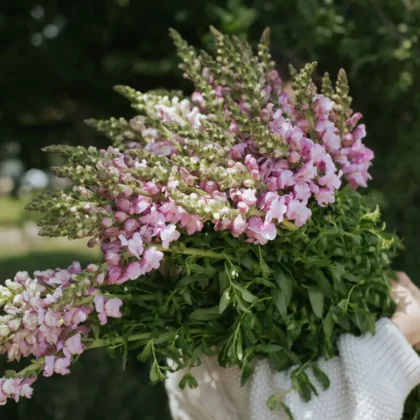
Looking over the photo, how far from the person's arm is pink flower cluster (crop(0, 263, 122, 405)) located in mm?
371

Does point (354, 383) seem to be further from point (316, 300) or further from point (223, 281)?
point (223, 281)

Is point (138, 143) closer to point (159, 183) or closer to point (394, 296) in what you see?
point (159, 183)

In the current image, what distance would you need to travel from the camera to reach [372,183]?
101 inches

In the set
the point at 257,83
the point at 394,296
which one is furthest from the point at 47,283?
the point at 394,296

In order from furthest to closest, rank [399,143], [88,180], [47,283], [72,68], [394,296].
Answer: [72,68] → [399,143] → [394,296] → [47,283] → [88,180]

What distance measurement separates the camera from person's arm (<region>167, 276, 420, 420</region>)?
142cm

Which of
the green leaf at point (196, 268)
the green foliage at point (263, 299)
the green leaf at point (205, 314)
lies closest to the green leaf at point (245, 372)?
the green foliage at point (263, 299)

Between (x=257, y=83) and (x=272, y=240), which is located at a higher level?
(x=257, y=83)

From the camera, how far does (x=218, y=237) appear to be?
1.39m

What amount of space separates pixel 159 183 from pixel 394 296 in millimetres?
639

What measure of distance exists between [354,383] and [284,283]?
24 cm

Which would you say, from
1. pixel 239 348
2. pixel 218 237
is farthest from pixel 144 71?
pixel 239 348

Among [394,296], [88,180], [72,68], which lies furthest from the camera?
[72,68]

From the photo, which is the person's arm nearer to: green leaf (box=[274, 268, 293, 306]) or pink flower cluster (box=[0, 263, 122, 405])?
green leaf (box=[274, 268, 293, 306])
